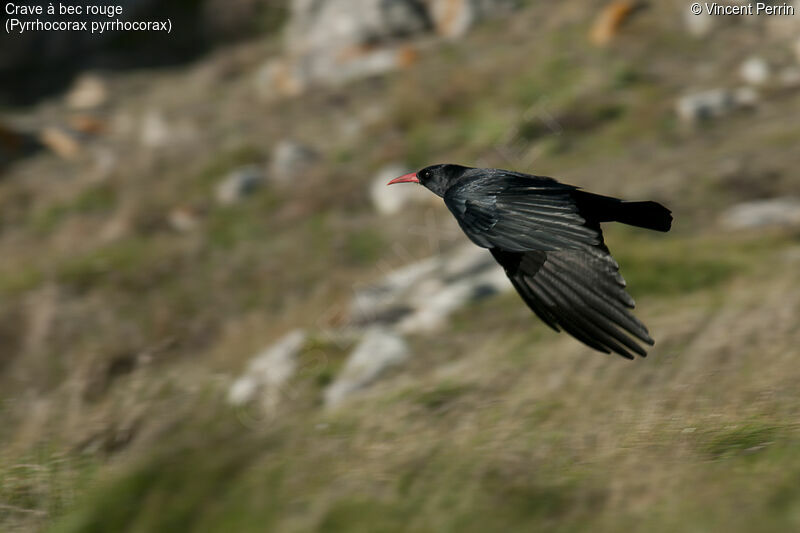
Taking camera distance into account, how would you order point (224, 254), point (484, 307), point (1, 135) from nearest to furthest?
point (484, 307)
point (224, 254)
point (1, 135)

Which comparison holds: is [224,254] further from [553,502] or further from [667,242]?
[553,502]

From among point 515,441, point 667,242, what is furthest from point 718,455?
point 667,242

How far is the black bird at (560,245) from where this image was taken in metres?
2.70

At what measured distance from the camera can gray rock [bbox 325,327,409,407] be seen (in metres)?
4.62

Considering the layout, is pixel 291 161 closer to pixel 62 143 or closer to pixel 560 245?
pixel 62 143

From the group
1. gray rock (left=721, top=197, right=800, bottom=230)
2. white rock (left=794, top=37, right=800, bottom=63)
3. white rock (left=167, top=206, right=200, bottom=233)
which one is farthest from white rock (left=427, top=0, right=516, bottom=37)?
gray rock (left=721, top=197, right=800, bottom=230)

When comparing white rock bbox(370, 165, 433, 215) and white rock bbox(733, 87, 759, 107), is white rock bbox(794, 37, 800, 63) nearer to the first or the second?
white rock bbox(733, 87, 759, 107)

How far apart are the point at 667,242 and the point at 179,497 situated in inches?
158

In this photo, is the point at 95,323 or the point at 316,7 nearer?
the point at 95,323

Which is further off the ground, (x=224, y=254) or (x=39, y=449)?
(x=224, y=254)

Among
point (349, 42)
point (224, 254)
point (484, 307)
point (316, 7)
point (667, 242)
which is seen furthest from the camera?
point (316, 7)

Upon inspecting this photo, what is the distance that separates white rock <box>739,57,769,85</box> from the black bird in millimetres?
6259

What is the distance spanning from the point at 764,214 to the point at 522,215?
3.78m

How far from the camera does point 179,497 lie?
2773 millimetres
